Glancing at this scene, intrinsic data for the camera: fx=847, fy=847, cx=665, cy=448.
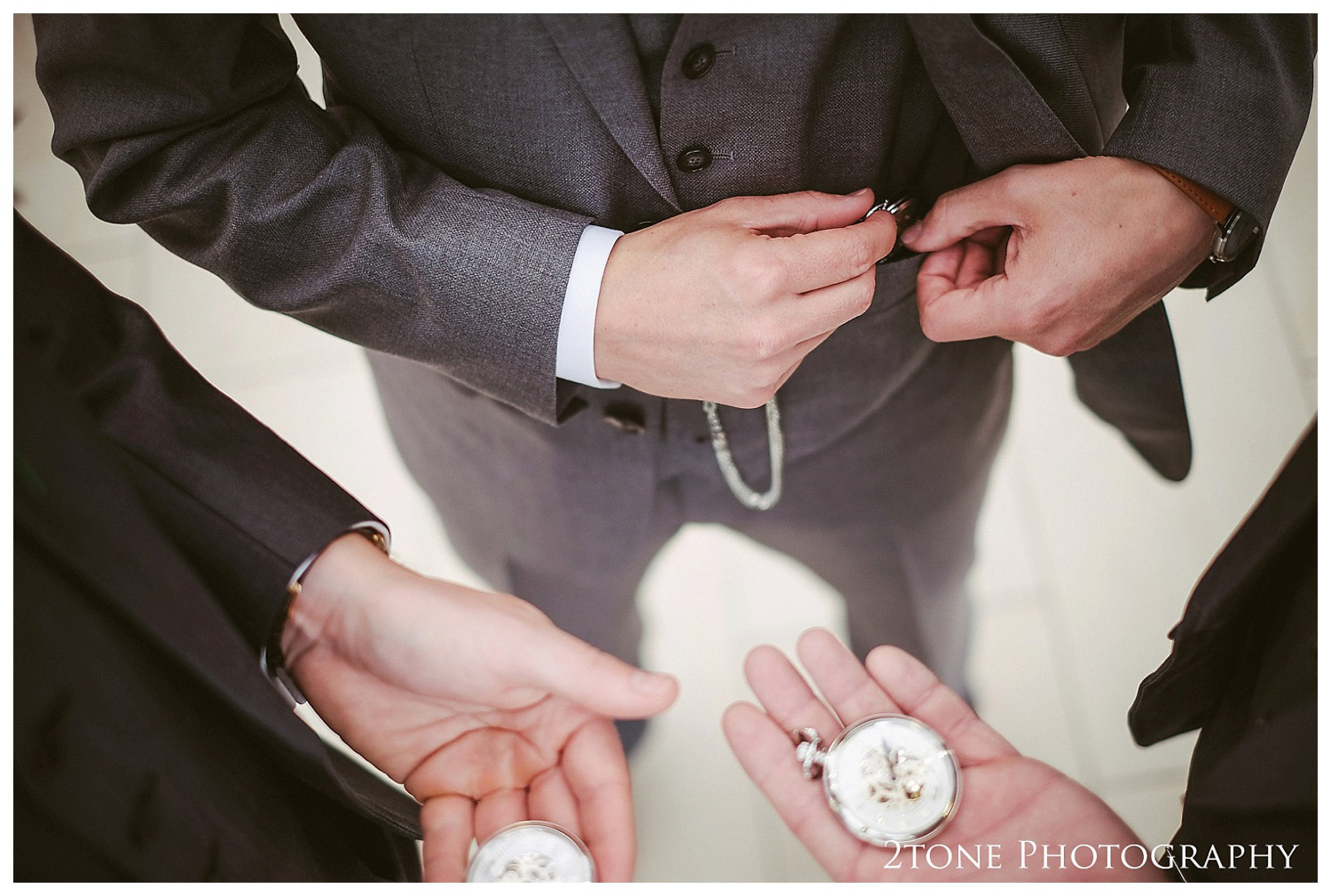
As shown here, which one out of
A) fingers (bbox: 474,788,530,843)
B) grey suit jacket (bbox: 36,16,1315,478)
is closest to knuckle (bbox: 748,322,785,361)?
grey suit jacket (bbox: 36,16,1315,478)

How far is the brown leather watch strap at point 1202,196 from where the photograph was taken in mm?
618

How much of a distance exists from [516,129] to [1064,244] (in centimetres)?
41

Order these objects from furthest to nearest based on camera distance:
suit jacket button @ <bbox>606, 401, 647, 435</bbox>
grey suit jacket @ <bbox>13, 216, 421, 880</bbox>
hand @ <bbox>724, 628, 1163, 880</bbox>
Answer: suit jacket button @ <bbox>606, 401, 647, 435</bbox> < hand @ <bbox>724, 628, 1163, 880</bbox> < grey suit jacket @ <bbox>13, 216, 421, 880</bbox>

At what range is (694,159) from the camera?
0.60 meters

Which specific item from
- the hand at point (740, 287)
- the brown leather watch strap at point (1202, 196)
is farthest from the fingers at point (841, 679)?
the brown leather watch strap at point (1202, 196)

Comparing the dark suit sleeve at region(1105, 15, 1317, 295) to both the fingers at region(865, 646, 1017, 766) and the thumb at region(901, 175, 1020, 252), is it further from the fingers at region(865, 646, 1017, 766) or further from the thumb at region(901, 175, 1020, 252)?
the fingers at region(865, 646, 1017, 766)

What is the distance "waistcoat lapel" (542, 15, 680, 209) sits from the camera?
0.56 meters

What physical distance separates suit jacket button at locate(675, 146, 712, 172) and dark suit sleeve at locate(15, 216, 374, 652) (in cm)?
37

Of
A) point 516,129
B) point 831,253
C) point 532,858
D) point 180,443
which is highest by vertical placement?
point 516,129

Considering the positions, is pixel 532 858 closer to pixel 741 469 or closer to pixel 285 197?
pixel 741 469

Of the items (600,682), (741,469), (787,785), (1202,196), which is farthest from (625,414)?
(1202,196)

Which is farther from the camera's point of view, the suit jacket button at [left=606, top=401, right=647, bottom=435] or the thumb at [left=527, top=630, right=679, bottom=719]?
the suit jacket button at [left=606, top=401, right=647, bottom=435]

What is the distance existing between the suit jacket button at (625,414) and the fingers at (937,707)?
0.95 ft
